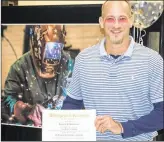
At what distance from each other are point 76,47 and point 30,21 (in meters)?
0.23

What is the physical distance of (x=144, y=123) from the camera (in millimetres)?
1110

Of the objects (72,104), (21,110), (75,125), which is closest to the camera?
(75,125)

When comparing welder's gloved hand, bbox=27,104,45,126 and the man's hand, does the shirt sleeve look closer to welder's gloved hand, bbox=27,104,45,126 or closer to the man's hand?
Result: the man's hand

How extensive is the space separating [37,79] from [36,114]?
150 mm

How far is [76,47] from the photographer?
123cm

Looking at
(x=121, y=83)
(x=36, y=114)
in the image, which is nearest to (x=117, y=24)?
(x=121, y=83)

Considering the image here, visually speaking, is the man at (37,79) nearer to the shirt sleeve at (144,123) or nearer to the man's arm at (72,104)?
the man's arm at (72,104)

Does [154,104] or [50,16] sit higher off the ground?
[50,16]

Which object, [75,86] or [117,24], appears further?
[75,86]

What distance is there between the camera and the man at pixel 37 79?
1244 mm

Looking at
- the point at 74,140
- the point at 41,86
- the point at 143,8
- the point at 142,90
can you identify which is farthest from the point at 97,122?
the point at 143,8

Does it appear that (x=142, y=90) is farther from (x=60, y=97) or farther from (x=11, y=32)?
(x=11, y=32)

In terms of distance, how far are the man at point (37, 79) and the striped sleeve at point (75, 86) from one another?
0.12 ft

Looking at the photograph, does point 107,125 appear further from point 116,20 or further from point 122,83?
point 116,20
